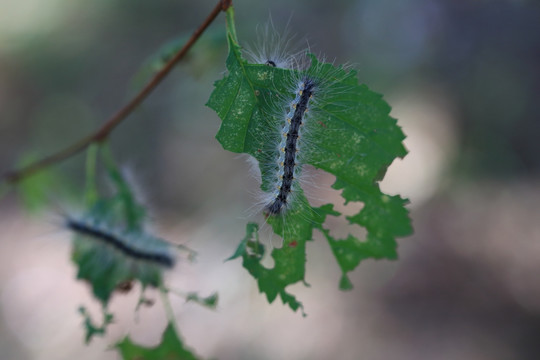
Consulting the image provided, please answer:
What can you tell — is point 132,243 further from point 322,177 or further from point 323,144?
point 322,177

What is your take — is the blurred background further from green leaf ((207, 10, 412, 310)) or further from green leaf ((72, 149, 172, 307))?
green leaf ((207, 10, 412, 310))

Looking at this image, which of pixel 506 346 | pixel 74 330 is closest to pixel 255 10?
pixel 74 330

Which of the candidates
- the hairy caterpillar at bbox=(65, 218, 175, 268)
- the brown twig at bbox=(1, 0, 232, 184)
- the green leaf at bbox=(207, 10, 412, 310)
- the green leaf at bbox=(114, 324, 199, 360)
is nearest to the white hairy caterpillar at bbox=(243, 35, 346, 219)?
the green leaf at bbox=(207, 10, 412, 310)

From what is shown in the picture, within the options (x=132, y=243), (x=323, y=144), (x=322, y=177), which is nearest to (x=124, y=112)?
(x=132, y=243)

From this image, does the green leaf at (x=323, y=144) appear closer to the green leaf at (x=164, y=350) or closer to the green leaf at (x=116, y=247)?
the green leaf at (x=164, y=350)

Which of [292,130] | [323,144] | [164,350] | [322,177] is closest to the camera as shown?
[323,144]

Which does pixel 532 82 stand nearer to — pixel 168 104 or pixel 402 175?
pixel 402 175

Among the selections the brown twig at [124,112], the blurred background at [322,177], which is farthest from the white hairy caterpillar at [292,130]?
the blurred background at [322,177]
